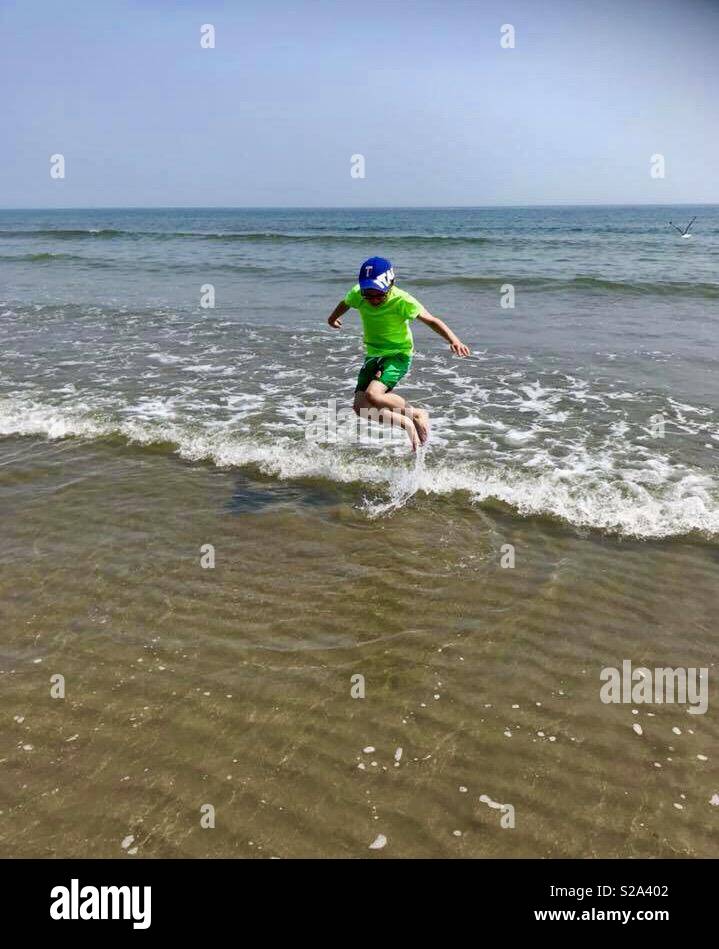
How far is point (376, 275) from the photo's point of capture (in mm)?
6113

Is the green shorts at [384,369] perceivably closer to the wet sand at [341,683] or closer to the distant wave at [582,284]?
the wet sand at [341,683]

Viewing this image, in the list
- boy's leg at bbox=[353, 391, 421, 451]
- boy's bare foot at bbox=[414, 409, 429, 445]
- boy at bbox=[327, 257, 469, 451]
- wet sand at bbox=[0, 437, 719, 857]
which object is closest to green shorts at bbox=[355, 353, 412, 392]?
boy at bbox=[327, 257, 469, 451]

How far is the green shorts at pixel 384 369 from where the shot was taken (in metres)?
6.85

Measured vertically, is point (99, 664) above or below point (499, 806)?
above

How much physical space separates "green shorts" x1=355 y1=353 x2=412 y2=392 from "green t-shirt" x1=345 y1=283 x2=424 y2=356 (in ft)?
0.18

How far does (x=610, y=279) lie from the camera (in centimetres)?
2241

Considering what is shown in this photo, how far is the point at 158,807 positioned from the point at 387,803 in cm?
111

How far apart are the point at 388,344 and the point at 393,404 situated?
0.70 m

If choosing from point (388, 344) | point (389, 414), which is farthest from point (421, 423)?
point (388, 344)

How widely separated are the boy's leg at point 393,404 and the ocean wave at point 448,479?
0.47 meters

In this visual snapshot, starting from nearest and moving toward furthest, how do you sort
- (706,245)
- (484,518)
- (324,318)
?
(484,518) → (324,318) → (706,245)
